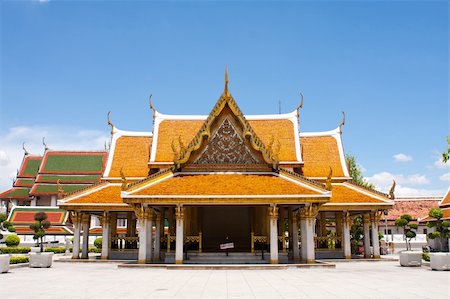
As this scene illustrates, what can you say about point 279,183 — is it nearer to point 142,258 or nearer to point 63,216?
point 142,258

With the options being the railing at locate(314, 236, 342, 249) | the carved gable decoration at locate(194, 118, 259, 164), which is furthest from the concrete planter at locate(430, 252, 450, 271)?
the carved gable decoration at locate(194, 118, 259, 164)

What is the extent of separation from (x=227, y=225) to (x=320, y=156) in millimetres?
7450

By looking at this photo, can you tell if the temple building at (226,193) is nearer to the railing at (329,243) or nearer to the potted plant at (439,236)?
the railing at (329,243)

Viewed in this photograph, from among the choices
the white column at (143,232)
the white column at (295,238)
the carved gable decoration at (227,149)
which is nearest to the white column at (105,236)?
the white column at (143,232)

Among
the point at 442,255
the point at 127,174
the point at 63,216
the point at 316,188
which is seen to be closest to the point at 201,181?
the point at 316,188

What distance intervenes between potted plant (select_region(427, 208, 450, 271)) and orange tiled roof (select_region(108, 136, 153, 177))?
15.8 metres

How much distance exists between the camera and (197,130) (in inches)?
1032

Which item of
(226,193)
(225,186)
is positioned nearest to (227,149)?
(225,186)

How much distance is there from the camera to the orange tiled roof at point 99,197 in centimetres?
2252

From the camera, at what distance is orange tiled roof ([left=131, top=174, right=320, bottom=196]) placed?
60.1 ft

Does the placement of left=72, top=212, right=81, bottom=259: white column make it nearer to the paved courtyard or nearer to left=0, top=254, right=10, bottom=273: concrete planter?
left=0, top=254, right=10, bottom=273: concrete planter

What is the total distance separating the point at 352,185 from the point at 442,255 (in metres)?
9.24

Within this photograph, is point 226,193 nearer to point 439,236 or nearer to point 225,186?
point 225,186

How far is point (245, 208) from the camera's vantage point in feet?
78.0
